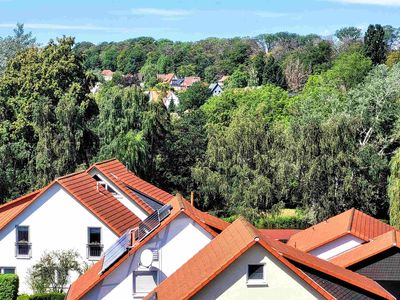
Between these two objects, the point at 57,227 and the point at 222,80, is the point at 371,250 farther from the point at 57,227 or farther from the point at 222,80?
the point at 222,80

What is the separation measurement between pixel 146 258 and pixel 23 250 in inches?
430

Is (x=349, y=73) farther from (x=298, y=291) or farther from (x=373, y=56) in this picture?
(x=298, y=291)

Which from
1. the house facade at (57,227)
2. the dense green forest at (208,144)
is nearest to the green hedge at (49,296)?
the house facade at (57,227)

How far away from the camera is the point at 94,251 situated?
1175 inches

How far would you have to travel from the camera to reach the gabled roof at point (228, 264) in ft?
58.0

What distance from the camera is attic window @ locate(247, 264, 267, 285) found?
58.8 feet

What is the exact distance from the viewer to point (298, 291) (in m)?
18.0

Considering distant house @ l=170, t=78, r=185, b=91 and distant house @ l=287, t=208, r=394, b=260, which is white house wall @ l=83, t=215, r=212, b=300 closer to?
distant house @ l=287, t=208, r=394, b=260

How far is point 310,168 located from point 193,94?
251 feet

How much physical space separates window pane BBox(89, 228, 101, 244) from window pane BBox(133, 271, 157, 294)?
26.9ft

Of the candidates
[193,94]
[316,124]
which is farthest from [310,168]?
[193,94]

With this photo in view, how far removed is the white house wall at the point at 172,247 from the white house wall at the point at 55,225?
7.34 m

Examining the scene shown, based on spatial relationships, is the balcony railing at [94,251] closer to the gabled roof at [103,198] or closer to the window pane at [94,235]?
the window pane at [94,235]

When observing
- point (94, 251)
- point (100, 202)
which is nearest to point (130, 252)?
point (94, 251)
